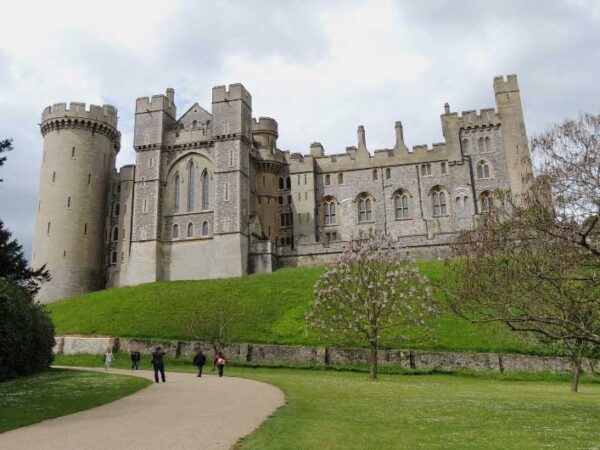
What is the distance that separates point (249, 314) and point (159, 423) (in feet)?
74.8

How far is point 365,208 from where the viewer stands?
53.9 metres

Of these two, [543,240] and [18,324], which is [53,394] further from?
[543,240]

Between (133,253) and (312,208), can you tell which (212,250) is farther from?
(312,208)

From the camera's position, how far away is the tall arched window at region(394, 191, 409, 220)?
5266 cm

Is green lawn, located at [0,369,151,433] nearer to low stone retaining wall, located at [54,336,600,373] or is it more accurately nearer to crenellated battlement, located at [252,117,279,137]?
low stone retaining wall, located at [54,336,600,373]

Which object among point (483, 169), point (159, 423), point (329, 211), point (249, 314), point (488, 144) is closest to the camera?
point (159, 423)

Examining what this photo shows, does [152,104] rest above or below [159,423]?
above

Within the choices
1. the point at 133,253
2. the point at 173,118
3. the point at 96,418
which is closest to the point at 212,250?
the point at 133,253

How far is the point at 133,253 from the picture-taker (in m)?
48.2

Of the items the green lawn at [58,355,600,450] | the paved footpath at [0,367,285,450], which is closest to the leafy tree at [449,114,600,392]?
the green lawn at [58,355,600,450]

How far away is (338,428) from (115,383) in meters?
10.5

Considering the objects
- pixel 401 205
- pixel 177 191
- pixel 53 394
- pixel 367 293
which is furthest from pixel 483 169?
pixel 53 394

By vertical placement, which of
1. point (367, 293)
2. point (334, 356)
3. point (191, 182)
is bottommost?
point (334, 356)

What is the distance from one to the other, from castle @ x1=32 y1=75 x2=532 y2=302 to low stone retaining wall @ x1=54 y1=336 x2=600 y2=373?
600 inches
